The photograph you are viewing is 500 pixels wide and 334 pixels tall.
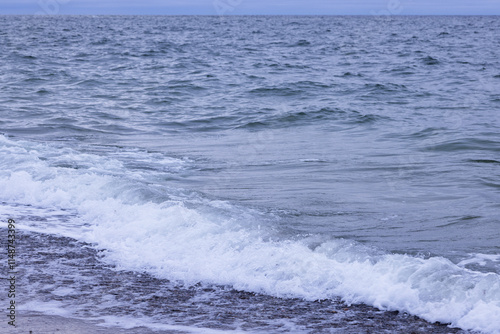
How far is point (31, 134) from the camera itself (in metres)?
12.0

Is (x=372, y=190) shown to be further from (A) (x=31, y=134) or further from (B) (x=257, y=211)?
(A) (x=31, y=134)

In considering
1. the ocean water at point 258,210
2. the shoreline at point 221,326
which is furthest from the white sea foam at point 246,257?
the shoreline at point 221,326

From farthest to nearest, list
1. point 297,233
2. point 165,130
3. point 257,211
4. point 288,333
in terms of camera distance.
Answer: point 165,130 → point 257,211 → point 297,233 → point 288,333

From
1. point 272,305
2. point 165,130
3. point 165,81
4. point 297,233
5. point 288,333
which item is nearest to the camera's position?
point 288,333

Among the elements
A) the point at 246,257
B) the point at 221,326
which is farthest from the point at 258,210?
the point at 221,326

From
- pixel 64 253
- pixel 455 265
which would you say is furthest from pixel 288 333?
pixel 64 253

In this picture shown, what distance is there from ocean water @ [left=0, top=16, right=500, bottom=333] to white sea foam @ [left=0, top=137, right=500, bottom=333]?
0.7 inches

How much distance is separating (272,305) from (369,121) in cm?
960

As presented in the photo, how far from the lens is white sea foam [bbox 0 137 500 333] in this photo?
14.8 feet

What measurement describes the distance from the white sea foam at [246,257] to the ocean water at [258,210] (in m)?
0.02

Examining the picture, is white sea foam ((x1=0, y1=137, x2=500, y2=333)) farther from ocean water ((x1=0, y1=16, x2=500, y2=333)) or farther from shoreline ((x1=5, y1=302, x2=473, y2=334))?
shoreline ((x1=5, y1=302, x2=473, y2=334))

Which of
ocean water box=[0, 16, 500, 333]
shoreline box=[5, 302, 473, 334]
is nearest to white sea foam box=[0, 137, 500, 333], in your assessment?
ocean water box=[0, 16, 500, 333]

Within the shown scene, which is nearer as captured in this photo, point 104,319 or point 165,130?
point 104,319

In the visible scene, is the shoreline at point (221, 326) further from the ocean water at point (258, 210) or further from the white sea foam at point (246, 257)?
the white sea foam at point (246, 257)
